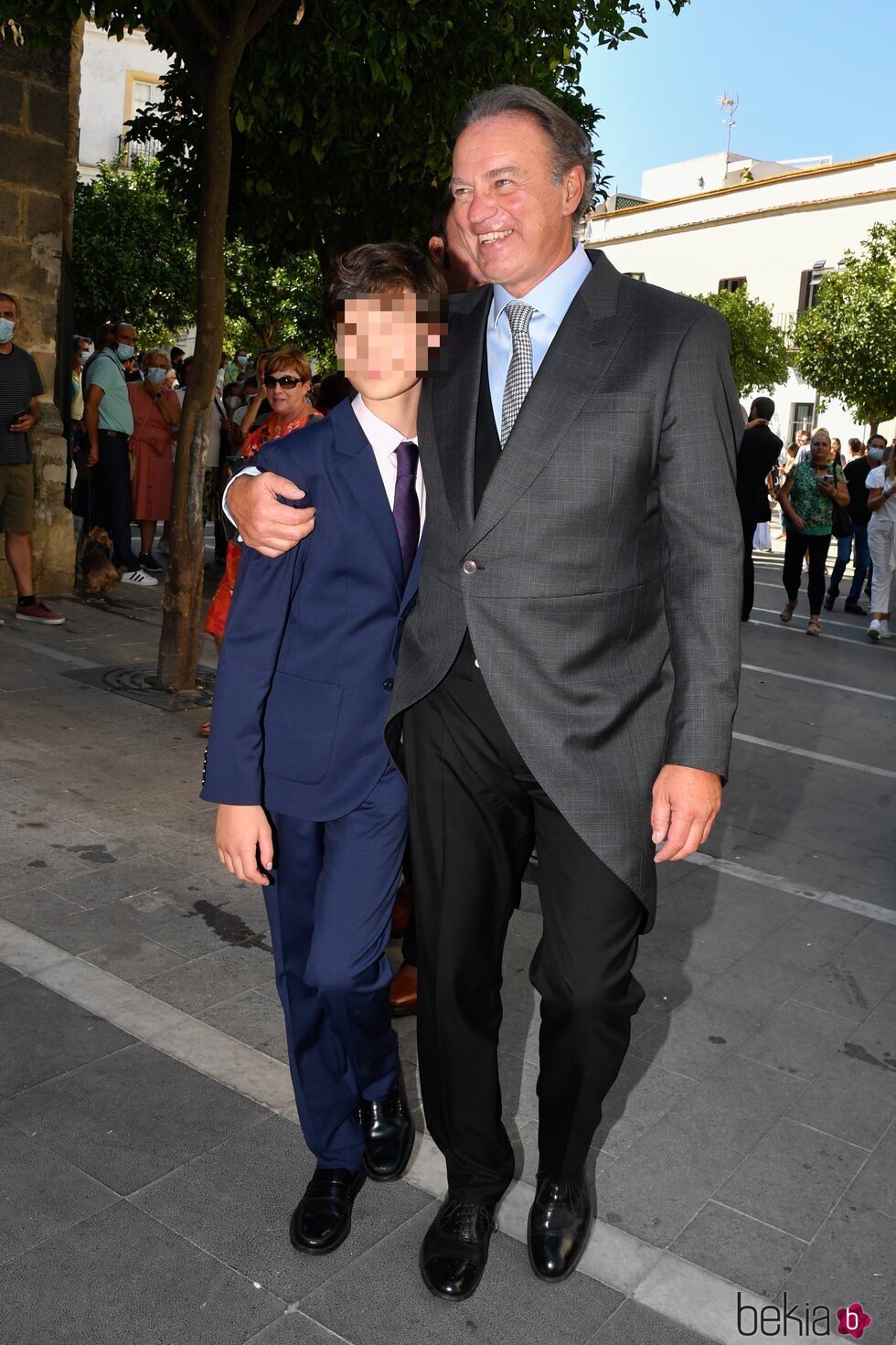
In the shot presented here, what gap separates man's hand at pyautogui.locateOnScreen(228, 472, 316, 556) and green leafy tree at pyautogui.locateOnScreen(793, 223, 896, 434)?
3172 cm

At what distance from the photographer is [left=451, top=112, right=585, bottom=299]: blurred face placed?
2404 mm

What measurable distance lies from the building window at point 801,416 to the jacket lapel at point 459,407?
4496cm

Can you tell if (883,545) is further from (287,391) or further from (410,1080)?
(410,1080)

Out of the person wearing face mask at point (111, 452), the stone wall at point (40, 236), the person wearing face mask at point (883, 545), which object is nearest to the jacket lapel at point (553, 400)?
the stone wall at point (40, 236)

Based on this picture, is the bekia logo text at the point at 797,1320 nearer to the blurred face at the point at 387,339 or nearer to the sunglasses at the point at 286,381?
the blurred face at the point at 387,339

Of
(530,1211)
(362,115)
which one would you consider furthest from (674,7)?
(530,1211)

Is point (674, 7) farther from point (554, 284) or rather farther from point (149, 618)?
point (554, 284)

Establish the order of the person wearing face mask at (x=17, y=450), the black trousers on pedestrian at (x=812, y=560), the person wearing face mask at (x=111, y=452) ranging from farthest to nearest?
the black trousers on pedestrian at (x=812, y=560)
the person wearing face mask at (x=111, y=452)
the person wearing face mask at (x=17, y=450)

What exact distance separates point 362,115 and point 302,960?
24.7 feet

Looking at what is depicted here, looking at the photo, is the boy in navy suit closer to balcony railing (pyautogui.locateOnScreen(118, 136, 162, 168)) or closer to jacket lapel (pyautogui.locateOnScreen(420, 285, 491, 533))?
jacket lapel (pyautogui.locateOnScreen(420, 285, 491, 533))

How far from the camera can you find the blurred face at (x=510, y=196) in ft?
7.89

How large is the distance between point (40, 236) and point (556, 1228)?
9028 millimetres

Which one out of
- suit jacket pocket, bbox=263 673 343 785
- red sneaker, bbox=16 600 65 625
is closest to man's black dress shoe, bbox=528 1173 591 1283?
suit jacket pocket, bbox=263 673 343 785

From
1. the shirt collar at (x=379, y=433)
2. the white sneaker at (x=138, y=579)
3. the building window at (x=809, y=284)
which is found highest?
the building window at (x=809, y=284)
